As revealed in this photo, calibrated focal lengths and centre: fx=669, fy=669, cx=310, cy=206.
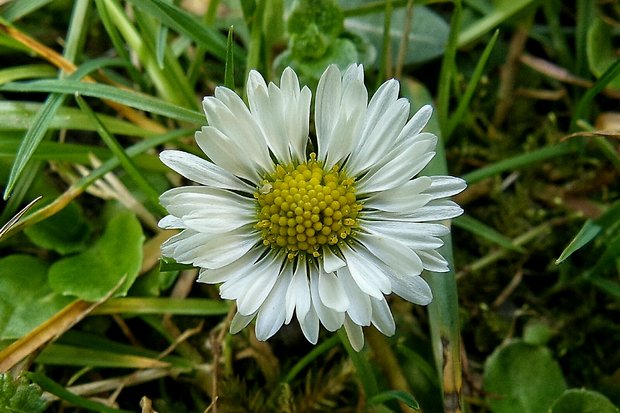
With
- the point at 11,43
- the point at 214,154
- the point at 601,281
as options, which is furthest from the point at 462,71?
the point at 11,43

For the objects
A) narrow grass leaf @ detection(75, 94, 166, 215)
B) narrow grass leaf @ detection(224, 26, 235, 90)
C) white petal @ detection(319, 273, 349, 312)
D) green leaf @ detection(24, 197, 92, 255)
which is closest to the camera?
white petal @ detection(319, 273, 349, 312)

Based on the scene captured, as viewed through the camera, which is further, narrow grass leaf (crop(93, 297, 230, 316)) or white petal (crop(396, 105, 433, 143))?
narrow grass leaf (crop(93, 297, 230, 316))

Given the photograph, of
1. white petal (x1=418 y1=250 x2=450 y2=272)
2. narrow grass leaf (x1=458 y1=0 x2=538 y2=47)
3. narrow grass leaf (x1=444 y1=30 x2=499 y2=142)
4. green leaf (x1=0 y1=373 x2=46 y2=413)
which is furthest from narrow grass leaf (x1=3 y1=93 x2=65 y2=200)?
narrow grass leaf (x1=458 y1=0 x2=538 y2=47)

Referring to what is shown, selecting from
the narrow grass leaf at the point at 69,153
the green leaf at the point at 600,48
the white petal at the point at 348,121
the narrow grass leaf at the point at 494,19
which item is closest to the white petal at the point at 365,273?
the white petal at the point at 348,121

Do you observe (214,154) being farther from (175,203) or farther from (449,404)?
(449,404)

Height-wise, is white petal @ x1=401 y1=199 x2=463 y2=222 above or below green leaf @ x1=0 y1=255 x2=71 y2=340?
above

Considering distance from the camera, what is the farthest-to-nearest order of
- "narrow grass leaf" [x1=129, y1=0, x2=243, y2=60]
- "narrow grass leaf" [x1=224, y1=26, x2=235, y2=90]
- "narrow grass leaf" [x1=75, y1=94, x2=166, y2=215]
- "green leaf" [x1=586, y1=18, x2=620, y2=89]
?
"green leaf" [x1=586, y1=18, x2=620, y2=89], "narrow grass leaf" [x1=129, y1=0, x2=243, y2=60], "narrow grass leaf" [x1=75, y1=94, x2=166, y2=215], "narrow grass leaf" [x1=224, y1=26, x2=235, y2=90]

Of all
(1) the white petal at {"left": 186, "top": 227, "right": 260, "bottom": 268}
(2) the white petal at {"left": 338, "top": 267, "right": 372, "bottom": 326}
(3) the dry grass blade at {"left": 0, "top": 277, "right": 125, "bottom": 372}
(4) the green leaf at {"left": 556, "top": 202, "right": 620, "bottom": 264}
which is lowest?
(3) the dry grass blade at {"left": 0, "top": 277, "right": 125, "bottom": 372}

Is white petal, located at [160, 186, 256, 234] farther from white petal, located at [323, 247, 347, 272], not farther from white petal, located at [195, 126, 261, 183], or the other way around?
white petal, located at [323, 247, 347, 272]
